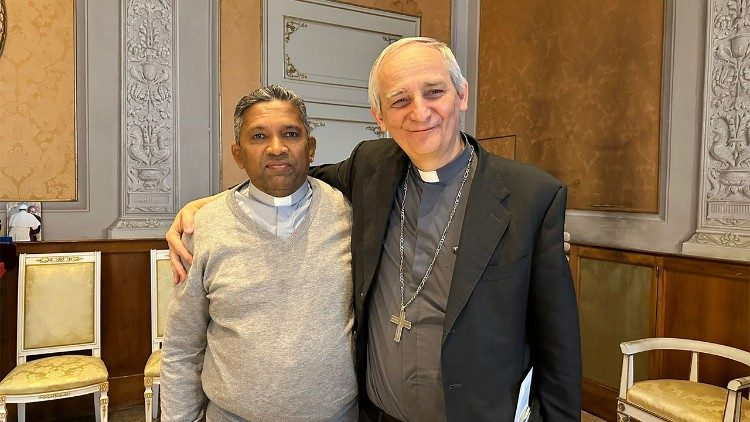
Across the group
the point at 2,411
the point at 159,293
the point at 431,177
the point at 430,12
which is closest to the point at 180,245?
the point at 431,177

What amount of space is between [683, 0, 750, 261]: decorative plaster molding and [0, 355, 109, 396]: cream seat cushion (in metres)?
3.22

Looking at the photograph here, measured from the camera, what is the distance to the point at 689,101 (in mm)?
2961

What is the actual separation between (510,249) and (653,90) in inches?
95.9

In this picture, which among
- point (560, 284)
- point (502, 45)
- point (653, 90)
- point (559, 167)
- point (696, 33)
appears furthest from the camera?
point (502, 45)

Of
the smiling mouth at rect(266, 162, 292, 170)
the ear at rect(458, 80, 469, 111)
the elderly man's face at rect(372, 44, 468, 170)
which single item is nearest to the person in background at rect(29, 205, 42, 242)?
the smiling mouth at rect(266, 162, 292, 170)

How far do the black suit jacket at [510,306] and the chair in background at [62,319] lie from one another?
2.31 m

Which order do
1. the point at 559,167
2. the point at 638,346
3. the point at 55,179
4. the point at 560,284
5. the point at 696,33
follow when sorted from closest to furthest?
the point at 560,284 → the point at 638,346 → the point at 696,33 → the point at 55,179 → the point at 559,167

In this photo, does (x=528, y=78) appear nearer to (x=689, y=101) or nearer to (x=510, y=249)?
(x=689, y=101)

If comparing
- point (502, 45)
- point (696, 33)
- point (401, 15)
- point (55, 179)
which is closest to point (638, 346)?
point (696, 33)

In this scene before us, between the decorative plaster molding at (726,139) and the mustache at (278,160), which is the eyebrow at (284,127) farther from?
the decorative plaster molding at (726,139)

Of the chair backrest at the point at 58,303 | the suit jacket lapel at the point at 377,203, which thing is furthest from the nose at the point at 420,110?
the chair backrest at the point at 58,303

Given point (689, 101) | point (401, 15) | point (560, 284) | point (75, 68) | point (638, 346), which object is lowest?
point (638, 346)

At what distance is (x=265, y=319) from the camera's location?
135 centimetres

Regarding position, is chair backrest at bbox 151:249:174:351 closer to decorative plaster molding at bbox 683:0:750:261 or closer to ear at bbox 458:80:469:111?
ear at bbox 458:80:469:111
